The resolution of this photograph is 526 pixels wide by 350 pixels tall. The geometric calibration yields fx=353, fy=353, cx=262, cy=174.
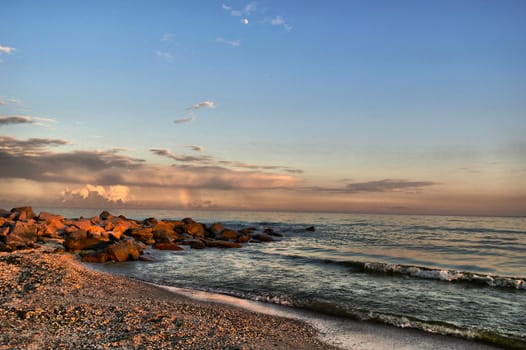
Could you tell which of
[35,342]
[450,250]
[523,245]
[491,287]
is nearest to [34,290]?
[35,342]

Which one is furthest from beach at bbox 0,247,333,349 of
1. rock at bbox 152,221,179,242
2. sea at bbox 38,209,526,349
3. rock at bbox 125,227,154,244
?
rock at bbox 125,227,154,244

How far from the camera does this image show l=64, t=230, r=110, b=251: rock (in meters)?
25.9

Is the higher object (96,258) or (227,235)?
(96,258)

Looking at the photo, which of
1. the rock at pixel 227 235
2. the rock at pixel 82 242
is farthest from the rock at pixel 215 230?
the rock at pixel 82 242

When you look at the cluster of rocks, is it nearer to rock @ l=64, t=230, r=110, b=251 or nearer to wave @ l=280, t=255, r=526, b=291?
rock @ l=64, t=230, r=110, b=251

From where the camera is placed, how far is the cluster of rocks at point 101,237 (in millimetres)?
22562

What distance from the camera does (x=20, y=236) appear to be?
27094 mm

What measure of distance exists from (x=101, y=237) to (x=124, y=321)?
22.7 metres

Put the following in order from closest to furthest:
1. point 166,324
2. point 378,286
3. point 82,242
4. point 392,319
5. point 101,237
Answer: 1. point 166,324
2. point 392,319
3. point 378,286
4. point 82,242
5. point 101,237

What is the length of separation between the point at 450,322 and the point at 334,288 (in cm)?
516

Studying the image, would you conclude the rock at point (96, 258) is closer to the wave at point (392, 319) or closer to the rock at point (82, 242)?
the rock at point (82, 242)

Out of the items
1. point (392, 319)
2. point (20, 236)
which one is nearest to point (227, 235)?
point (20, 236)

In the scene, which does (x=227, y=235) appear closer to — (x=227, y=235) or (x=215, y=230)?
(x=227, y=235)

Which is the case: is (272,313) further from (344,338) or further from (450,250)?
(450,250)
